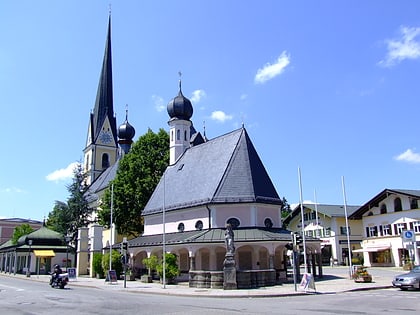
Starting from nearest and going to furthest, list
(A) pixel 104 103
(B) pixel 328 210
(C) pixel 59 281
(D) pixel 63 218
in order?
(C) pixel 59 281 < (D) pixel 63 218 < (B) pixel 328 210 < (A) pixel 104 103

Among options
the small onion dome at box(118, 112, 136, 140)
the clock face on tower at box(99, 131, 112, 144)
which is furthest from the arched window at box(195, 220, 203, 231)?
the clock face on tower at box(99, 131, 112, 144)

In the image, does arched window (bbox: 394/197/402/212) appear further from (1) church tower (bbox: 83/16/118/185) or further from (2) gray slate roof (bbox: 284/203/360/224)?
(1) church tower (bbox: 83/16/118/185)

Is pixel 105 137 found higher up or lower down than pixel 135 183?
higher up

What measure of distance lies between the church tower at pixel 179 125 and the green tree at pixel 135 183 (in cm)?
308

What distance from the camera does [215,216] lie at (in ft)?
110

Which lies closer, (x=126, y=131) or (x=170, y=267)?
(x=170, y=267)

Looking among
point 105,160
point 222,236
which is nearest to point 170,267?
point 222,236

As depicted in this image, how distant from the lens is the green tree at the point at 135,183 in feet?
155

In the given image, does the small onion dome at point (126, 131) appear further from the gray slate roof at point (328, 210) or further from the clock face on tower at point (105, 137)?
the gray slate roof at point (328, 210)

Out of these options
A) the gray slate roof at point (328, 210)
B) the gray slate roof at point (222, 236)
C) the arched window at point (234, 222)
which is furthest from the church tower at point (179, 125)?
the gray slate roof at point (328, 210)

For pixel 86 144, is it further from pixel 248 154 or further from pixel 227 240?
pixel 227 240

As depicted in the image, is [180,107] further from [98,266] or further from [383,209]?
[383,209]

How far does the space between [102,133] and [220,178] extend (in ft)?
189

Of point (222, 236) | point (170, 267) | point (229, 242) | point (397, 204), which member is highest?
point (397, 204)
